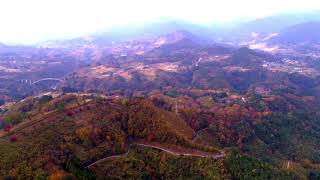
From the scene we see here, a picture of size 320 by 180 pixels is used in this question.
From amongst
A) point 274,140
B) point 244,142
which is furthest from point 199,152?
point 274,140

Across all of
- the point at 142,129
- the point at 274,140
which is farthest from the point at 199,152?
the point at 274,140

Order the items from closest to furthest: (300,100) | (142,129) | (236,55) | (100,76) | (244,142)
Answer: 1. (142,129)
2. (244,142)
3. (300,100)
4. (100,76)
5. (236,55)

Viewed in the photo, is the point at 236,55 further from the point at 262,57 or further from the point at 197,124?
the point at 197,124

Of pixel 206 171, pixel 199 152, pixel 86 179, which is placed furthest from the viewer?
pixel 199 152

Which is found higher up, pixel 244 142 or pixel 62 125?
pixel 62 125

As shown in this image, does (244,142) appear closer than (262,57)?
Yes

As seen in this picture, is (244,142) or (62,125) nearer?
(62,125)

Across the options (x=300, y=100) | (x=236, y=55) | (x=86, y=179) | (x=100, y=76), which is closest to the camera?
(x=86, y=179)

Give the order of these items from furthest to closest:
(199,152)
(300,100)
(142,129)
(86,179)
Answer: (300,100) → (142,129) → (199,152) → (86,179)

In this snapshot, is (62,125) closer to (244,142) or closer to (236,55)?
(244,142)
